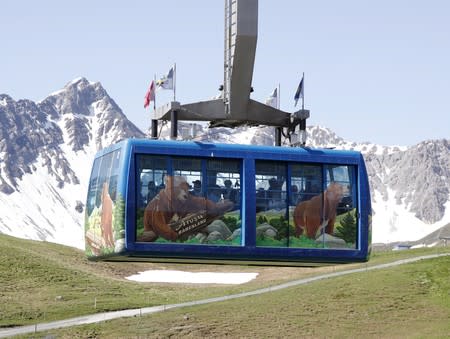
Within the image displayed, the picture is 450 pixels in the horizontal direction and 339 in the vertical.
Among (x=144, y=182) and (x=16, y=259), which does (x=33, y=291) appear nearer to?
(x=16, y=259)

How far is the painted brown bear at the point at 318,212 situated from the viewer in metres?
34.1

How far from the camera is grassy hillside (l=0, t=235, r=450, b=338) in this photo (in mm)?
104062

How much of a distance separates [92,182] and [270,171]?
21.6ft

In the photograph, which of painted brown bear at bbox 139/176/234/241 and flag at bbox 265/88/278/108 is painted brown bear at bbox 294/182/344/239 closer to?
A: painted brown bear at bbox 139/176/234/241

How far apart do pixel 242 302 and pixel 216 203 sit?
8329cm

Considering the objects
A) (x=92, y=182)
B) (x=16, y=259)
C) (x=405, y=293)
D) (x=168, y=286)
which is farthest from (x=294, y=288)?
(x=92, y=182)

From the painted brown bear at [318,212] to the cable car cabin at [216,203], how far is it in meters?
0.03

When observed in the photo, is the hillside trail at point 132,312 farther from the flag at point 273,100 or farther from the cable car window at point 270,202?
the cable car window at point 270,202

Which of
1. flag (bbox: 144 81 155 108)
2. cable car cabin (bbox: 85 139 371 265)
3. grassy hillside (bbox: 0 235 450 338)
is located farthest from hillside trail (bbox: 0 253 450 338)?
cable car cabin (bbox: 85 139 371 265)

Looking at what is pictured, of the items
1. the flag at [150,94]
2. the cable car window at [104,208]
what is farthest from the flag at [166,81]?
the cable car window at [104,208]

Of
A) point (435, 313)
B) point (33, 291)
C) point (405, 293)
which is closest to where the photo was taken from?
point (435, 313)

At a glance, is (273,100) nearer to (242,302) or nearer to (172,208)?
(172,208)

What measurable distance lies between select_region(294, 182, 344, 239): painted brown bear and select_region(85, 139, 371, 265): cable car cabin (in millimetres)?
31

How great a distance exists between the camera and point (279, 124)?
3547 centimetres
